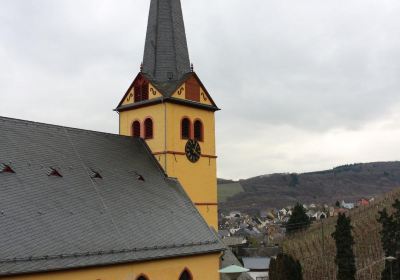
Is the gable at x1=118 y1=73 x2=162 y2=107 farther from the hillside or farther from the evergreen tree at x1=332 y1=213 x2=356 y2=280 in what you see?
the hillside

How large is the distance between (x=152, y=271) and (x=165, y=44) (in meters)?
14.2

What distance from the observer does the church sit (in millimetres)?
17328

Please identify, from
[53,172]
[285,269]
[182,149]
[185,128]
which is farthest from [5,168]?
[285,269]

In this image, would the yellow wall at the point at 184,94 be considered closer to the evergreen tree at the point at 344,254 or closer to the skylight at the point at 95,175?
the skylight at the point at 95,175

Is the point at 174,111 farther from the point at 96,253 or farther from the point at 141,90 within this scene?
the point at 96,253

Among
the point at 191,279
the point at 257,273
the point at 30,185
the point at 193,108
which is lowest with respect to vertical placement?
Result: the point at 257,273

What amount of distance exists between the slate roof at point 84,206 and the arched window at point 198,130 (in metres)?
3.73

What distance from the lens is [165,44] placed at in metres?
29.5

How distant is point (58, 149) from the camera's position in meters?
21.8

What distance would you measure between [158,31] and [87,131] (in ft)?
27.8

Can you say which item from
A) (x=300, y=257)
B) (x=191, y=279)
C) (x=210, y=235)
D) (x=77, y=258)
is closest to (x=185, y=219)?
(x=210, y=235)

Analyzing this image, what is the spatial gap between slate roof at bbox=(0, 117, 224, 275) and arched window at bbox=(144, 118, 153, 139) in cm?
187

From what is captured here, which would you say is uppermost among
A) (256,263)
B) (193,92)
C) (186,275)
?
(193,92)

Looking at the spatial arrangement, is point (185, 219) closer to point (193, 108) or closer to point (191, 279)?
point (191, 279)
